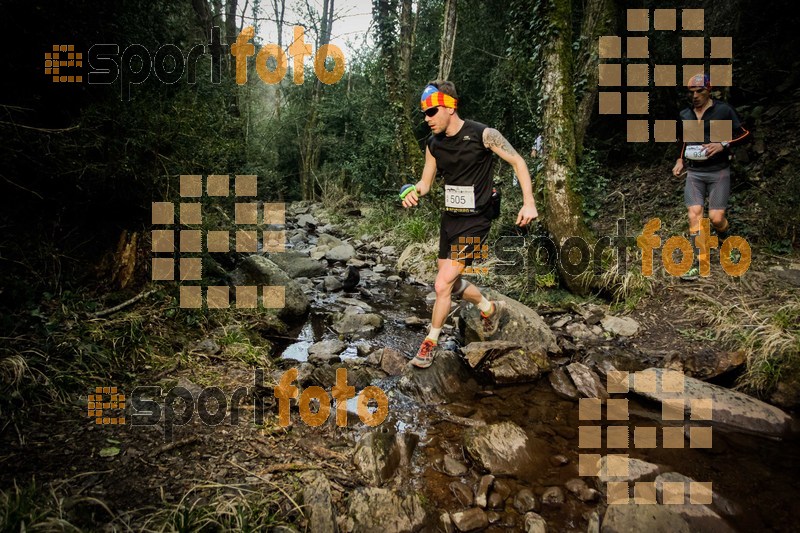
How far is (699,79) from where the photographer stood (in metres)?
4.40

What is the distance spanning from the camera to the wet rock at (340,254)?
27.6ft

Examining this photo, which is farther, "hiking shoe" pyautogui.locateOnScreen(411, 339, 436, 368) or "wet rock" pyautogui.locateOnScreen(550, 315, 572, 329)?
"wet rock" pyautogui.locateOnScreen(550, 315, 572, 329)

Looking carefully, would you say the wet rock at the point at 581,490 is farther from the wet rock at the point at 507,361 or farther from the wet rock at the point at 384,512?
the wet rock at the point at 507,361

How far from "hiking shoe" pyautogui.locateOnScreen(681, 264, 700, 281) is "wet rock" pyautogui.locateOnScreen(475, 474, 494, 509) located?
156 inches

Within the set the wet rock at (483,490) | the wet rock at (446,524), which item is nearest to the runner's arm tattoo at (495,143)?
the wet rock at (483,490)

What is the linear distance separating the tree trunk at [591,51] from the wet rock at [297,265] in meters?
5.37

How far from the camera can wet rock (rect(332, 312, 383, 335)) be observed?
186 inches

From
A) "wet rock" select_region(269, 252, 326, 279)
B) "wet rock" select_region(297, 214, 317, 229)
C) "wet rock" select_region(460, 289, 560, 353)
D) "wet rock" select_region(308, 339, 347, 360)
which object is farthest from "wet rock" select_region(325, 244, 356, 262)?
"wet rock" select_region(460, 289, 560, 353)

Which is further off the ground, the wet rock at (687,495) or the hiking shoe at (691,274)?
the hiking shoe at (691,274)

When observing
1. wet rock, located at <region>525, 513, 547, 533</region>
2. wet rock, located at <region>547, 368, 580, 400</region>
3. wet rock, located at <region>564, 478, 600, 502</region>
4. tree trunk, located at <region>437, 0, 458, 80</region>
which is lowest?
wet rock, located at <region>525, 513, 547, 533</region>

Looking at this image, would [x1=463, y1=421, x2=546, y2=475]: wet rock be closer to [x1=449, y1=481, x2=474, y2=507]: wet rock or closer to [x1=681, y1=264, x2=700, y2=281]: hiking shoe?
[x1=449, y1=481, x2=474, y2=507]: wet rock

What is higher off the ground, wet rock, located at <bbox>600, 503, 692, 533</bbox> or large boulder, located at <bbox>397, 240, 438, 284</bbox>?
large boulder, located at <bbox>397, 240, 438, 284</bbox>

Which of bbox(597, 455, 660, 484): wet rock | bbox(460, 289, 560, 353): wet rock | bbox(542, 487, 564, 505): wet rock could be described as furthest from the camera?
bbox(460, 289, 560, 353): wet rock

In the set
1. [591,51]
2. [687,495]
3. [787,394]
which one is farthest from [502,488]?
[591,51]
